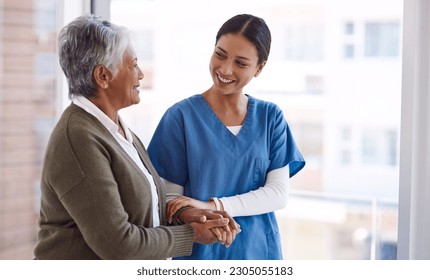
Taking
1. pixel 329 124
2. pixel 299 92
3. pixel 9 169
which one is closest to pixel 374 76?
pixel 299 92

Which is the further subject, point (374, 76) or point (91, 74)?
point (374, 76)

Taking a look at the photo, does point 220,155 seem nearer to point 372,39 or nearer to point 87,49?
point 87,49

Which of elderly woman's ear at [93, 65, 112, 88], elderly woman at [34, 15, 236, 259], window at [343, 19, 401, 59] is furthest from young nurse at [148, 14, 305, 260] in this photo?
window at [343, 19, 401, 59]

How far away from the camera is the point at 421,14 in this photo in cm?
131

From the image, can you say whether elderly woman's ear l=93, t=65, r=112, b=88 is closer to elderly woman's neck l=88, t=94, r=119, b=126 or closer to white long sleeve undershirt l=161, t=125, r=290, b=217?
elderly woman's neck l=88, t=94, r=119, b=126

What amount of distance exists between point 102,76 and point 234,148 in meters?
0.40

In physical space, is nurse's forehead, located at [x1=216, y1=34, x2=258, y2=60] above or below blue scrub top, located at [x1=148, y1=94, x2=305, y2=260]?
above

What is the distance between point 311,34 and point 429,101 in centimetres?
133

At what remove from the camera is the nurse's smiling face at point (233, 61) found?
1257 mm

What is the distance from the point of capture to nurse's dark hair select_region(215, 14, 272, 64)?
1.26 m

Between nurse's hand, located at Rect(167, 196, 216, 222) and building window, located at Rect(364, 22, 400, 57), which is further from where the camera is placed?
building window, located at Rect(364, 22, 400, 57)

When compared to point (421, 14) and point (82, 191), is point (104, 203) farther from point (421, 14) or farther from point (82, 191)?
point (421, 14)

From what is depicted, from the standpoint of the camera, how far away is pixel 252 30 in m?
1.26

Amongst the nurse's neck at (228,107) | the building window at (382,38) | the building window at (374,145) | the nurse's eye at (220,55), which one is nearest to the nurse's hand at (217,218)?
the nurse's neck at (228,107)
